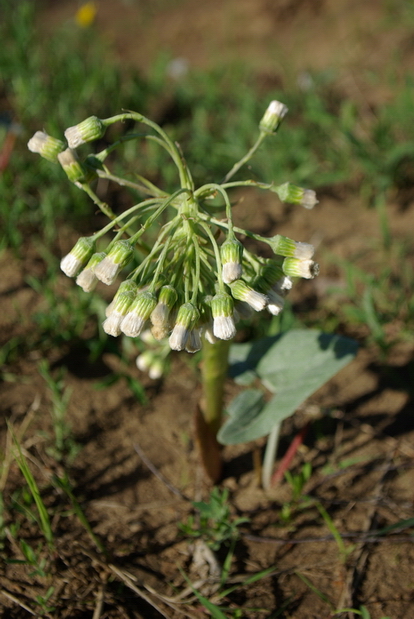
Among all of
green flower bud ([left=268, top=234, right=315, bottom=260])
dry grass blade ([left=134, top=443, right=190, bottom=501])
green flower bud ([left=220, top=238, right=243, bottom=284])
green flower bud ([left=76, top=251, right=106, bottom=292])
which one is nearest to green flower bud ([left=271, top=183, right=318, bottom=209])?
green flower bud ([left=268, top=234, right=315, bottom=260])

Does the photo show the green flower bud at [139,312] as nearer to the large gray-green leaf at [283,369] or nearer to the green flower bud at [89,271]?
the green flower bud at [89,271]

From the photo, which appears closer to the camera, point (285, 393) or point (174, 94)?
point (285, 393)

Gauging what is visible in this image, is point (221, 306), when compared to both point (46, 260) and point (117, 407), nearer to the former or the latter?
point (117, 407)

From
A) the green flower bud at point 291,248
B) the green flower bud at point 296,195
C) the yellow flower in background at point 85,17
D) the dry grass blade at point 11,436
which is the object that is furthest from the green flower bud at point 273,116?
the yellow flower in background at point 85,17

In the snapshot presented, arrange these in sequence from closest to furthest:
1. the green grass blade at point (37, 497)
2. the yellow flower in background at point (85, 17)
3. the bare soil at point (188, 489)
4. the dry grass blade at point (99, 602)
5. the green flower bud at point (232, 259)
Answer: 1. the green flower bud at point (232, 259)
2. the green grass blade at point (37, 497)
3. the dry grass blade at point (99, 602)
4. the bare soil at point (188, 489)
5. the yellow flower in background at point (85, 17)

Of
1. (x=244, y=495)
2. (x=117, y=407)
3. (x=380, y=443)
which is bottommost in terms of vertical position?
(x=380, y=443)

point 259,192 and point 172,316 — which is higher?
point 172,316

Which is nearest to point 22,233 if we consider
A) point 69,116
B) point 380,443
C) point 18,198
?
point 18,198

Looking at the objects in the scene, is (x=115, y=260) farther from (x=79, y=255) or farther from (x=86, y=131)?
(x=86, y=131)
